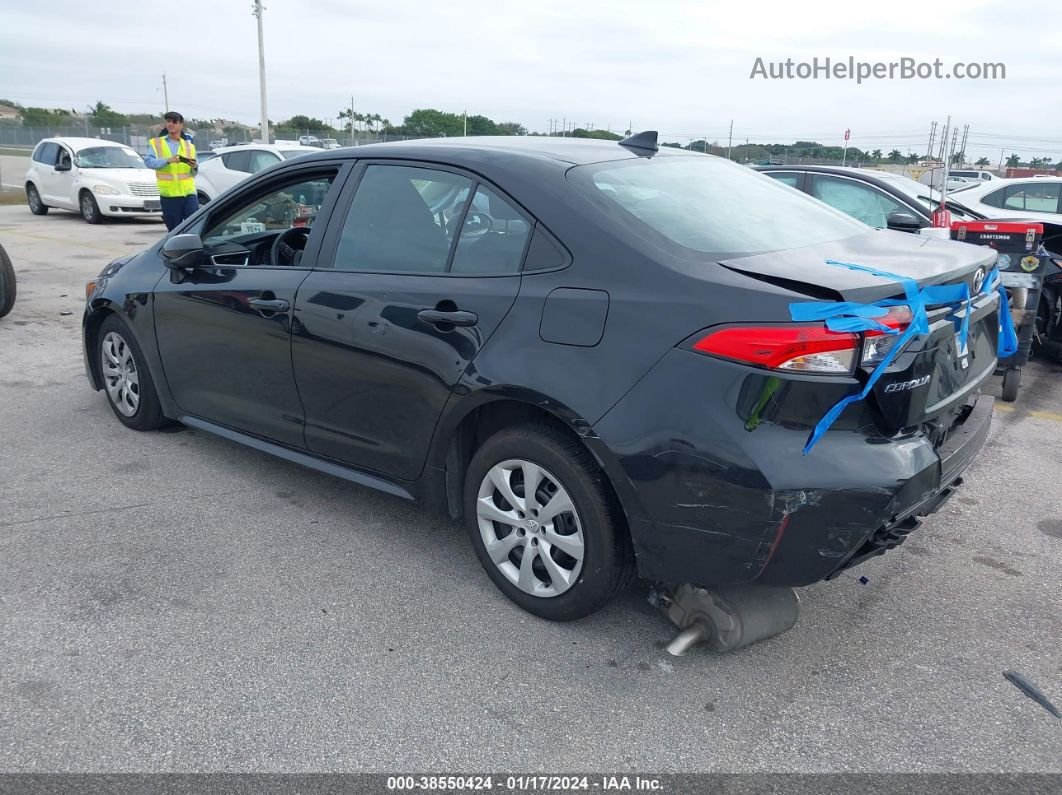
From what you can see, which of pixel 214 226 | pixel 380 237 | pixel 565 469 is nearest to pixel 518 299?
pixel 565 469

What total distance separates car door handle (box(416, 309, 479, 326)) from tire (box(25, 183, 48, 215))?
59.5 feet

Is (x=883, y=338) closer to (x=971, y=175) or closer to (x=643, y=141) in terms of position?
(x=643, y=141)

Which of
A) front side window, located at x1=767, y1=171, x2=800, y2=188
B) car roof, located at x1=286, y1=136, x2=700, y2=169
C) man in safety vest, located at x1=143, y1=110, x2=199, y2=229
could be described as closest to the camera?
car roof, located at x1=286, y1=136, x2=700, y2=169

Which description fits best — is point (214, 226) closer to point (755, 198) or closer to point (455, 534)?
point (455, 534)

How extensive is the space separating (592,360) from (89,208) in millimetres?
16960

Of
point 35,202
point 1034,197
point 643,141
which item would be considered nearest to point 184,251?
point 643,141

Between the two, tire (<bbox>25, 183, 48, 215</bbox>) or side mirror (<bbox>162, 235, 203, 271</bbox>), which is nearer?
side mirror (<bbox>162, 235, 203, 271</bbox>)

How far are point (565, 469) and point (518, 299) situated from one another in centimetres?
61

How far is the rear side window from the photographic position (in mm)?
17609

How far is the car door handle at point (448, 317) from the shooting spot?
3.15 m

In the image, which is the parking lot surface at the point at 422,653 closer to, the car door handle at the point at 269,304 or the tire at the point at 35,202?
the car door handle at the point at 269,304

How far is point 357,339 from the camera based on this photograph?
3.53m

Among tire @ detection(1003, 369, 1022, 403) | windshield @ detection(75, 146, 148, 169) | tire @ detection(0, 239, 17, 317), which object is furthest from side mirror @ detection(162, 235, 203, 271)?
windshield @ detection(75, 146, 148, 169)

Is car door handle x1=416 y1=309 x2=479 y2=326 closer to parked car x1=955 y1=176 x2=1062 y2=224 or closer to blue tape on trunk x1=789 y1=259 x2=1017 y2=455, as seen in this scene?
blue tape on trunk x1=789 y1=259 x2=1017 y2=455
